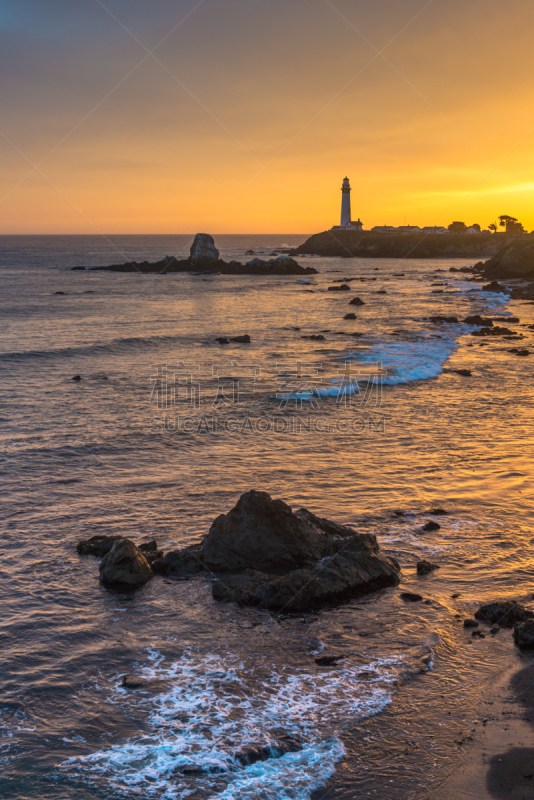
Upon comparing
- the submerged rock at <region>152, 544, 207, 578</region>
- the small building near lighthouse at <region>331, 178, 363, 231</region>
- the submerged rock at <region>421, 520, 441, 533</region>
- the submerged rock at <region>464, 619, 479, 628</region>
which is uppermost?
the small building near lighthouse at <region>331, 178, 363, 231</region>

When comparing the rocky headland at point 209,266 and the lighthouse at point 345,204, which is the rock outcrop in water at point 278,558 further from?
the lighthouse at point 345,204

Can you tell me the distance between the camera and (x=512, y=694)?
739 centimetres

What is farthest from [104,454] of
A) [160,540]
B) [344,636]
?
[344,636]

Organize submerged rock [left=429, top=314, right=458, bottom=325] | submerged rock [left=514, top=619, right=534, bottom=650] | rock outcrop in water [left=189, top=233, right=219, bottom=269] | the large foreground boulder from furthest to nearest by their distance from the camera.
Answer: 1. rock outcrop in water [left=189, top=233, right=219, bottom=269]
2. submerged rock [left=429, top=314, right=458, bottom=325]
3. the large foreground boulder
4. submerged rock [left=514, top=619, right=534, bottom=650]

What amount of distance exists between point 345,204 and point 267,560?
509 ft

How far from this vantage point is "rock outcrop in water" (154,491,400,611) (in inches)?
384

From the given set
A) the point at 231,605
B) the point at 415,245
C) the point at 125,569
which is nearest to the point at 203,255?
the point at 415,245

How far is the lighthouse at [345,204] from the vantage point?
499 feet

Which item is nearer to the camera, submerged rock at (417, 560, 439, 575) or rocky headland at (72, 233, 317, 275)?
submerged rock at (417, 560, 439, 575)

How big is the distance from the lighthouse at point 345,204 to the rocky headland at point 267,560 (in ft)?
499

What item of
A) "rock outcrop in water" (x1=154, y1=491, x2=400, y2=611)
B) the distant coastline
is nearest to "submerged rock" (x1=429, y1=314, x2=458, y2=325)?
"rock outcrop in water" (x1=154, y1=491, x2=400, y2=611)

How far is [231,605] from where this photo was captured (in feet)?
31.7

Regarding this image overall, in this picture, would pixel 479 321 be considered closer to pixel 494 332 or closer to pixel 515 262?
pixel 494 332

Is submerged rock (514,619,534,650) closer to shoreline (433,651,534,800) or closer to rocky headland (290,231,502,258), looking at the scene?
shoreline (433,651,534,800)
